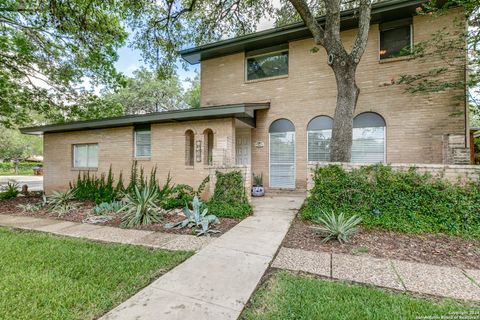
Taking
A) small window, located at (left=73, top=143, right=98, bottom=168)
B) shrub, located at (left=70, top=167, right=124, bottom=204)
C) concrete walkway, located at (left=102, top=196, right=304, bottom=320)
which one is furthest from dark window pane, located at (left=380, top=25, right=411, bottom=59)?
small window, located at (left=73, top=143, right=98, bottom=168)

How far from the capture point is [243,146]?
10078mm

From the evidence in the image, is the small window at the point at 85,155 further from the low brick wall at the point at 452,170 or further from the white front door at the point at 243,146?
the low brick wall at the point at 452,170

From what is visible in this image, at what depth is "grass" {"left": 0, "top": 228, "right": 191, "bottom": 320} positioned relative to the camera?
7.95 feet

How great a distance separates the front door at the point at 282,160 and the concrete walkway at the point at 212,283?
15.4 ft

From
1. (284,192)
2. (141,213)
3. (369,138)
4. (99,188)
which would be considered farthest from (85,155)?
(369,138)

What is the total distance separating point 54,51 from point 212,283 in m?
12.2

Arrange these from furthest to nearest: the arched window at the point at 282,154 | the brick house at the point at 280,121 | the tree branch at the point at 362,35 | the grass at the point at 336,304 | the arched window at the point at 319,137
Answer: the arched window at the point at 282,154 → the arched window at the point at 319,137 → the brick house at the point at 280,121 → the tree branch at the point at 362,35 → the grass at the point at 336,304

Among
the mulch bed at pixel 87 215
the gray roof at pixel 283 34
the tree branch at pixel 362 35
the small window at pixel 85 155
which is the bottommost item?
the mulch bed at pixel 87 215

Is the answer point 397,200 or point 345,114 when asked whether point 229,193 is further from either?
point 397,200

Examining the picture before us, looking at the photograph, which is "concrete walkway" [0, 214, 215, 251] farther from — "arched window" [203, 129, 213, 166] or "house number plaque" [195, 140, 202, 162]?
"arched window" [203, 129, 213, 166]

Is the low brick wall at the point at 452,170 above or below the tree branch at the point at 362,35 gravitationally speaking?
below

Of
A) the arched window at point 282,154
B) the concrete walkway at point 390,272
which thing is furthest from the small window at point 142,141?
the concrete walkway at point 390,272

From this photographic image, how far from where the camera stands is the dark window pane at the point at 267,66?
9.68 m

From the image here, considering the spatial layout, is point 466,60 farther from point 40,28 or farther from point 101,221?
point 40,28
